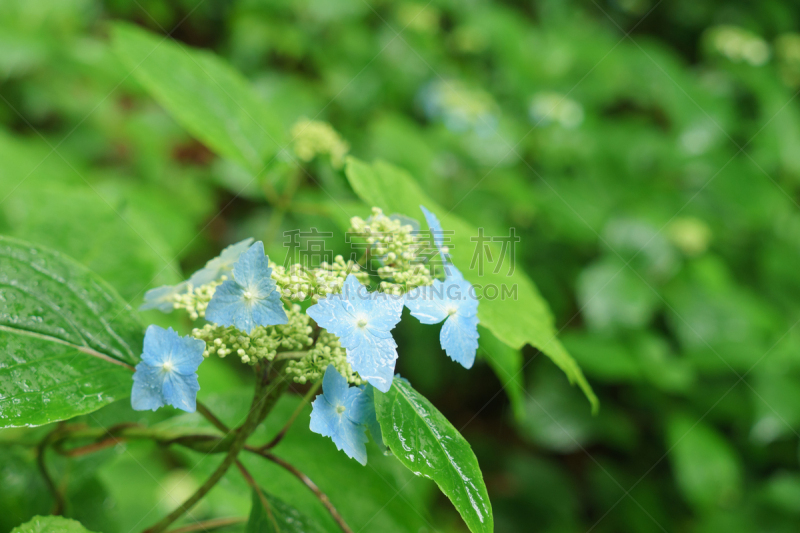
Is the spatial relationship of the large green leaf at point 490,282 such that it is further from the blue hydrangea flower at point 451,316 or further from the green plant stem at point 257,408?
the green plant stem at point 257,408

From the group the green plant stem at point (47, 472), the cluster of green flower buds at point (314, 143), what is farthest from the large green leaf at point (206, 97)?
the green plant stem at point (47, 472)

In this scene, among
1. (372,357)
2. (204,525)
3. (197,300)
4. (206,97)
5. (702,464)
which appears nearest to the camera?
(372,357)

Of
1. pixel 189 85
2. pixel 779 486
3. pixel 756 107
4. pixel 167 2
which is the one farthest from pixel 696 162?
pixel 167 2

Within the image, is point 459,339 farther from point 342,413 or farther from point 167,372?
point 167,372

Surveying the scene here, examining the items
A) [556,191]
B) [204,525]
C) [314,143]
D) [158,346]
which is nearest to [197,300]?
[158,346]

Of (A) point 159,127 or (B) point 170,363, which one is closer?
(B) point 170,363

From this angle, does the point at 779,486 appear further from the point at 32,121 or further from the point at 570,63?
the point at 32,121
